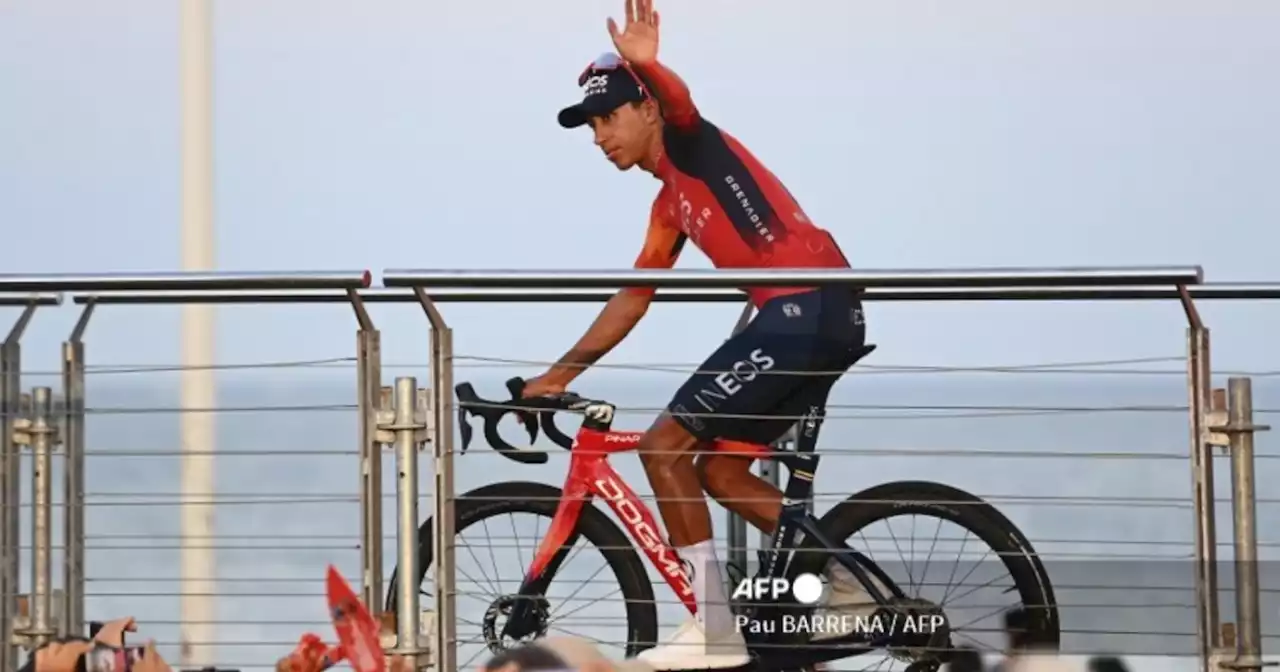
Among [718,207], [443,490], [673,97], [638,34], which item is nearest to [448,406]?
[443,490]

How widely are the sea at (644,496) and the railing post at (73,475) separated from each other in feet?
0.29

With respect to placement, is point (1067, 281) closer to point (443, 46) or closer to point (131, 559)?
point (443, 46)

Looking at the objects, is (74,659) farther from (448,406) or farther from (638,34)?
(638,34)

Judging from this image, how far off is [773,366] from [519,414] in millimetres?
348

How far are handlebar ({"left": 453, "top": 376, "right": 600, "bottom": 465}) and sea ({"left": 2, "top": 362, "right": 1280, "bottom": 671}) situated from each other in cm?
3

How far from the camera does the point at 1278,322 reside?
20.2 ft

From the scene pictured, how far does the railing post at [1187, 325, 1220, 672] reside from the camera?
227cm

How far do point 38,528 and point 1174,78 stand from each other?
2107 mm

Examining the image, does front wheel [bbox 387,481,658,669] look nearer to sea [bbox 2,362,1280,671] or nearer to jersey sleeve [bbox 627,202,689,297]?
sea [bbox 2,362,1280,671]

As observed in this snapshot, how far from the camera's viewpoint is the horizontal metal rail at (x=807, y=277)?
2256 mm

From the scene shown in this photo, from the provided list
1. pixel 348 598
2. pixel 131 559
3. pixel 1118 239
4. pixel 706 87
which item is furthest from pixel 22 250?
pixel 131 559

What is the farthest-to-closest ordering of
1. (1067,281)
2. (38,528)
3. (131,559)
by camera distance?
1. (131,559)
2. (38,528)
3. (1067,281)

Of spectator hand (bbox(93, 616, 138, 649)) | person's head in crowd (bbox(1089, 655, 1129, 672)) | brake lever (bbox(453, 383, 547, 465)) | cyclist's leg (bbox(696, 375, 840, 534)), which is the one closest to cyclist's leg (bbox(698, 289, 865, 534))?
cyclist's leg (bbox(696, 375, 840, 534))

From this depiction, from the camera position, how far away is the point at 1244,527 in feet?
7.41
